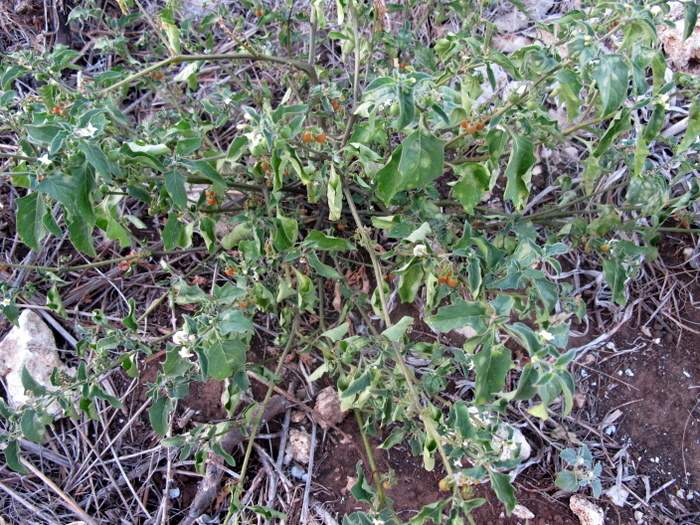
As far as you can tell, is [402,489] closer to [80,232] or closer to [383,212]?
[383,212]

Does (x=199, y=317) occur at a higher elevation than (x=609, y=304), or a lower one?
higher

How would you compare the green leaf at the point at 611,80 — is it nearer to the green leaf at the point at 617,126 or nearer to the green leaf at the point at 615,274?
the green leaf at the point at 617,126

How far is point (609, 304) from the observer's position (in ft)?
8.93

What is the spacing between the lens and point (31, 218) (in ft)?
5.25

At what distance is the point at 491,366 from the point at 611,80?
74 cm

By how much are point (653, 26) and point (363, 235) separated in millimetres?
1022

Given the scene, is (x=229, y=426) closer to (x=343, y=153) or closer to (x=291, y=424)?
(x=291, y=424)

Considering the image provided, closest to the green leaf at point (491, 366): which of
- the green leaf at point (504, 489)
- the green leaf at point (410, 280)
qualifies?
the green leaf at point (504, 489)

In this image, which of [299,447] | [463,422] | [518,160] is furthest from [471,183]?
[299,447]

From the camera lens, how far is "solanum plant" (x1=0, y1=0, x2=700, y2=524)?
1554mm

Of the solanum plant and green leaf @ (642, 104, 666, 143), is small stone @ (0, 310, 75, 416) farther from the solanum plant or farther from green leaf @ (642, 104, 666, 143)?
green leaf @ (642, 104, 666, 143)

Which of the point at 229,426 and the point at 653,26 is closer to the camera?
the point at 653,26

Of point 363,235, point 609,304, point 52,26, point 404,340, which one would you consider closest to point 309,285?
point 363,235

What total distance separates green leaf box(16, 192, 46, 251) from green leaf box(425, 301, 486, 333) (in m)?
1.07
